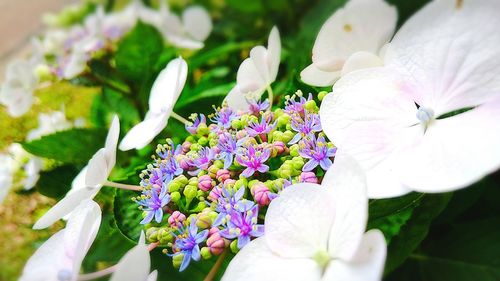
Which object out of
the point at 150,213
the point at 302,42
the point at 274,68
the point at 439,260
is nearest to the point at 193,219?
the point at 150,213

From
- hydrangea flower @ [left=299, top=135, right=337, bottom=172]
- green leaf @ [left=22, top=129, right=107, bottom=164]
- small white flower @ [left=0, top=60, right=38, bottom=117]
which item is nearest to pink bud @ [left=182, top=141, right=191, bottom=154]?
hydrangea flower @ [left=299, top=135, right=337, bottom=172]

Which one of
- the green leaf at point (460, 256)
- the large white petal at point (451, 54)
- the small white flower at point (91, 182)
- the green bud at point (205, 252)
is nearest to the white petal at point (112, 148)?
the small white flower at point (91, 182)

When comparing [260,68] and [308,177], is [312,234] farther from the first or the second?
[260,68]

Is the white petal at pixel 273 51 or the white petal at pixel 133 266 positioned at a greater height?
the white petal at pixel 273 51

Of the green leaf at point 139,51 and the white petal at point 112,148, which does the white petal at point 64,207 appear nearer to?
the white petal at point 112,148

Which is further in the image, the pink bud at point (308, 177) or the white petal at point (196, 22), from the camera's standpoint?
the white petal at point (196, 22)

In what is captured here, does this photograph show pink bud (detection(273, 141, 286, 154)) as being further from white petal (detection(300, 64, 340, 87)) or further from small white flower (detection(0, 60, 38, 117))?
small white flower (detection(0, 60, 38, 117))

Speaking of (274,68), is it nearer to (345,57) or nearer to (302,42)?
(345,57)
